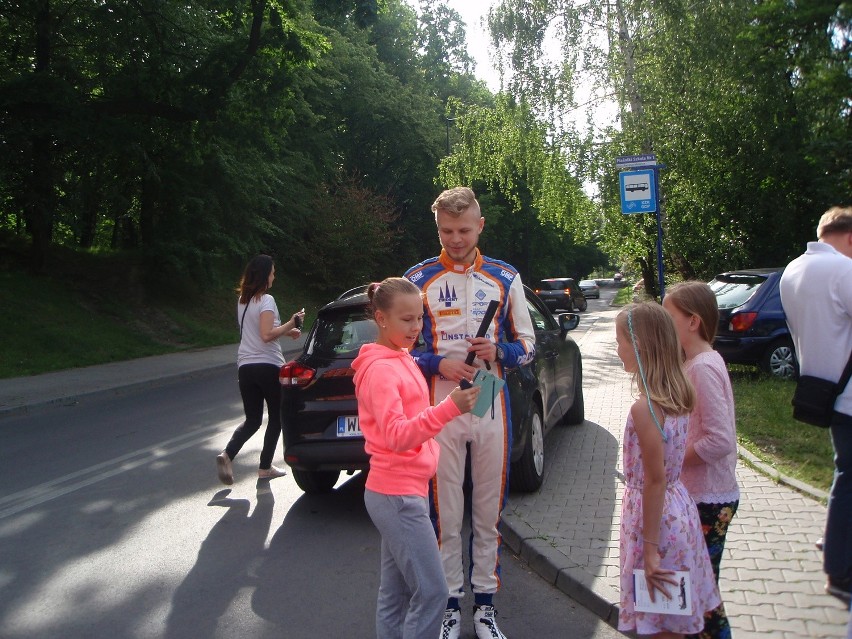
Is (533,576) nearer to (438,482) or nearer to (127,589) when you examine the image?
(438,482)

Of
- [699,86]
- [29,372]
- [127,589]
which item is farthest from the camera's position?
[699,86]

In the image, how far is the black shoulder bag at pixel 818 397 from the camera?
372cm

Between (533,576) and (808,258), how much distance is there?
7.56ft

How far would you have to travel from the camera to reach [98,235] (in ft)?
112

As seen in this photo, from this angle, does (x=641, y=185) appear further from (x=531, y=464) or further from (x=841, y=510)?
(x=841, y=510)

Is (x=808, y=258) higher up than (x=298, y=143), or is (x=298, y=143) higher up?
(x=298, y=143)

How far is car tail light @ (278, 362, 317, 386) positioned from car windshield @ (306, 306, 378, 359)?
6.2 inches

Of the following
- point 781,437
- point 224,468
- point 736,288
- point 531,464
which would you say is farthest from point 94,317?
point 781,437

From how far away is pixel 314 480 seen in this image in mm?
6441

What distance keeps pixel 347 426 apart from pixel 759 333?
734 centimetres

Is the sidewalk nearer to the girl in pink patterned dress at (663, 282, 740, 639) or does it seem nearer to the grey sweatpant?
the girl in pink patterned dress at (663, 282, 740, 639)

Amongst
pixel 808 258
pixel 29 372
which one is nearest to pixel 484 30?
pixel 29 372

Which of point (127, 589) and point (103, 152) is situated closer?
point (127, 589)

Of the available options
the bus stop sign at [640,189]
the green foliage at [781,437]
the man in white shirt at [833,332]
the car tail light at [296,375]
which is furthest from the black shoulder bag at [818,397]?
the bus stop sign at [640,189]
